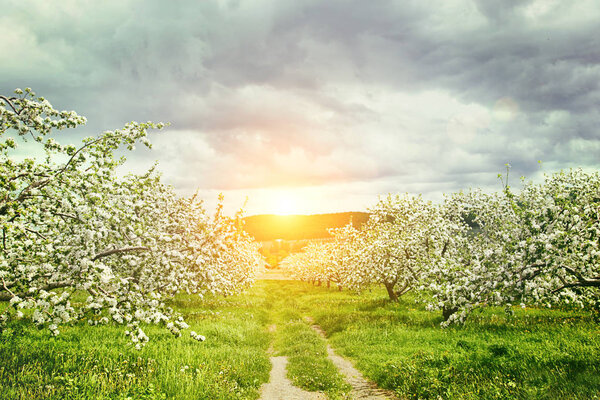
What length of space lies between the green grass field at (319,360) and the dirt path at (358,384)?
1.15 feet

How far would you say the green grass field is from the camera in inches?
366


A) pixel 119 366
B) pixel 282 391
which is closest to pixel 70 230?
pixel 119 366

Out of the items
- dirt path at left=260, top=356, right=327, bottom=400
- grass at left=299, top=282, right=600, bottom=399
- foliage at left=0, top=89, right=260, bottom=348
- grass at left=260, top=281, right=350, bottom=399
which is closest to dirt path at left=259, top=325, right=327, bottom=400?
dirt path at left=260, top=356, right=327, bottom=400

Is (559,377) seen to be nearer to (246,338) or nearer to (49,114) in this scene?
(246,338)

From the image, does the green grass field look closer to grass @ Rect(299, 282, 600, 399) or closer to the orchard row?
grass @ Rect(299, 282, 600, 399)

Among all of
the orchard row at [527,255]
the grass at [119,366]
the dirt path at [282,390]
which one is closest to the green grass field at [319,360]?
the grass at [119,366]

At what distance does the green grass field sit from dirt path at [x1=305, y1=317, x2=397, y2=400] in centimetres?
35

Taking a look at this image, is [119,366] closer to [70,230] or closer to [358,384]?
[70,230]

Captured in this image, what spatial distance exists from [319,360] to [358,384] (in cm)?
275

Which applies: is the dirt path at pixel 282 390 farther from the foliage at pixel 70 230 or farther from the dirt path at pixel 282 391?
the foliage at pixel 70 230

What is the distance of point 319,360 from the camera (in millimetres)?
15016

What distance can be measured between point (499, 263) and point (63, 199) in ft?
39.5

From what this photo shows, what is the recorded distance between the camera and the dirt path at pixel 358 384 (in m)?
11.3

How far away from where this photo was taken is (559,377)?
9.87 meters
